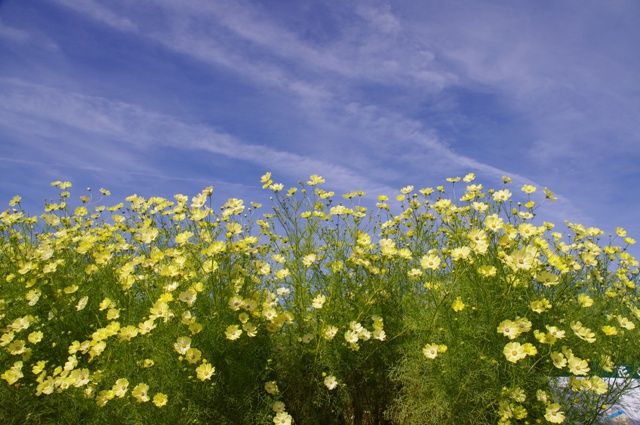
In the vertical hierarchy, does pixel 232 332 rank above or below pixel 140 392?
above

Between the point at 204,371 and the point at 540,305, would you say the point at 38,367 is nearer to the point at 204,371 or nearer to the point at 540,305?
the point at 204,371

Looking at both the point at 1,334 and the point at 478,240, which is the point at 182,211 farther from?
the point at 478,240

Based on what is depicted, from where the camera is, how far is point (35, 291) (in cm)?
388

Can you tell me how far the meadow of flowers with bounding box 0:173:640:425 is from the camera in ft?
9.86

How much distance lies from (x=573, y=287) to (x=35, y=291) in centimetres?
353

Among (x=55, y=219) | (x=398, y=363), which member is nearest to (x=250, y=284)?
(x=398, y=363)

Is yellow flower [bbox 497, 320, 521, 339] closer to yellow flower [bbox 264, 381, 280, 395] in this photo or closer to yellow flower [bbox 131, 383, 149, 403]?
yellow flower [bbox 264, 381, 280, 395]

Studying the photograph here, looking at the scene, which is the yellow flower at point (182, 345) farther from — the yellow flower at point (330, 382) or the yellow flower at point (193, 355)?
the yellow flower at point (330, 382)

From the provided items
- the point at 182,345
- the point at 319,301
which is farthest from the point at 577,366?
the point at 182,345

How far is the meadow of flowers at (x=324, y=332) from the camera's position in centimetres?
301

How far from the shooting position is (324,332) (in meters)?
3.27

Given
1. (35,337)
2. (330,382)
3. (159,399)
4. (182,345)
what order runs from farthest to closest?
1. (35,337)
2. (330,382)
3. (182,345)
4. (159,399)

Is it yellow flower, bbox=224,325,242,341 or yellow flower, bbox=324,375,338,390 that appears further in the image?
yellow flower, bbox=324,375,338,390

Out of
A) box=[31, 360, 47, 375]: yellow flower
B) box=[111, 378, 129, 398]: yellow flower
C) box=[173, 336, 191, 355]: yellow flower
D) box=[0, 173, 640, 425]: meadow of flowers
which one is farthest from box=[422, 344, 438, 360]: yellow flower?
box=[31, 360, 47, 375]: yellow flower
